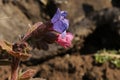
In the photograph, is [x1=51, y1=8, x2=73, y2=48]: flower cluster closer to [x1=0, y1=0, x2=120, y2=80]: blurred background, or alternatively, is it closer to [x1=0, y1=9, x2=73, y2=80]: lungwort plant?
[x1=0, y1=9, x2=73, y2=80]: lungwort plant

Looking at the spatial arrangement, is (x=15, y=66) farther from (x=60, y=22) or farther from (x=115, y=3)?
(x=115, y=3)

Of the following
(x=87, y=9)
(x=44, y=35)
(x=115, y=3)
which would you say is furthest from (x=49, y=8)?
(x=44, y=35)

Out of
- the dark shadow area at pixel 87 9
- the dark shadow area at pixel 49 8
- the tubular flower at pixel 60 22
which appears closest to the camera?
the tubular flower at pixel 60 22

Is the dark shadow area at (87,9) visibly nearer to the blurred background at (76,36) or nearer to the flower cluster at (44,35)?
the blurred background at (76,36)

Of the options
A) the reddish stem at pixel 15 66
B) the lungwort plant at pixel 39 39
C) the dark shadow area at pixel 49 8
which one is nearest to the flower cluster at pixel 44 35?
the lungwort plant at pixel 39 39

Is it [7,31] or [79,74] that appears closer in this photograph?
[79,74]

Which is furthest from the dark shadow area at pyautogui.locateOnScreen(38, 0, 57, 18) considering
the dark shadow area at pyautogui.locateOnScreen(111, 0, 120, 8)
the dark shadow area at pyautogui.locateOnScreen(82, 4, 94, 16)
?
the dark shadow area at pyautogui.locateOnScreen(111, 0, 120, 8)

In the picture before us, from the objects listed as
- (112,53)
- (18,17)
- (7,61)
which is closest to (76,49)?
(112,53)

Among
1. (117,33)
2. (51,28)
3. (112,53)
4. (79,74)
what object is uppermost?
(117,33)

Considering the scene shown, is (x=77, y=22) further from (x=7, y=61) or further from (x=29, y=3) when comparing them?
(x=7, y=61)
